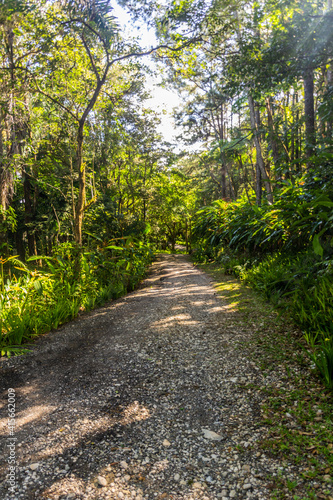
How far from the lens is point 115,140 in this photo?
18.3ft

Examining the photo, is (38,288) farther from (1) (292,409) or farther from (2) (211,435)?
(1) (292,409)

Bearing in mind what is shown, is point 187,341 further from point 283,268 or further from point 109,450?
point 283,268

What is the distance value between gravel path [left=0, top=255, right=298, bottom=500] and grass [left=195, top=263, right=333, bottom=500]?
0.08 metres

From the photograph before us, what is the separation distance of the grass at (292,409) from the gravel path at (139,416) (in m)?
0.08

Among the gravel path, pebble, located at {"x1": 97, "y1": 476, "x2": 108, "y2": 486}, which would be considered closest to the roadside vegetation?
the gravel path

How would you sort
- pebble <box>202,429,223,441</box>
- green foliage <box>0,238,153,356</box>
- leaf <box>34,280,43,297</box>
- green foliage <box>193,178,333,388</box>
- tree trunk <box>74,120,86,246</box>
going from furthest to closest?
1. tree trunk <box>74,120,86,246</box>
2. leaf <box>34,280,43,297</box>
3. green foliage <box>0,238,153,356</box>
4. green foliage <box>193,178,333,388</box>
5. pebble <box>202,429,223,441</box>

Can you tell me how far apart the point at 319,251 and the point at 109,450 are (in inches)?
92.4

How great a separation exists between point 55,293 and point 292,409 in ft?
11.5

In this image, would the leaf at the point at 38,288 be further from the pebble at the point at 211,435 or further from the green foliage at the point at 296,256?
the green foliage at the point at 296,256

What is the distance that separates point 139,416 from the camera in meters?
1.94

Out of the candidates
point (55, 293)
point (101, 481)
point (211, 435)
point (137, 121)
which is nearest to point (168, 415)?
point (211, 435)

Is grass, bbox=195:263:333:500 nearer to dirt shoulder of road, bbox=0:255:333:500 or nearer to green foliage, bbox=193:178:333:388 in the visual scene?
dirt shoulder of road, bbox=0:255:333:500

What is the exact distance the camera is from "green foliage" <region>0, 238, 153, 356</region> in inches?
126

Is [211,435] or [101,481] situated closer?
[101,481]
